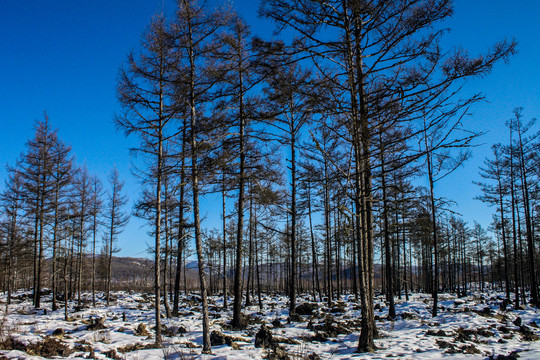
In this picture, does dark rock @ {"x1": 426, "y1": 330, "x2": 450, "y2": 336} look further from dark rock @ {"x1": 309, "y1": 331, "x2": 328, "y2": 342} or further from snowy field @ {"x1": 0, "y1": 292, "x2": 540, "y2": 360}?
dark rock @ {"x1": 309, "y1": 331, "x2": 328, "y2": 342}

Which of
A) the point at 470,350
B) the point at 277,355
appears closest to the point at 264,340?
the point at 277,355

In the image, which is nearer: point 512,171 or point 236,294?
point 236,294

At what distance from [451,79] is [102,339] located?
11.3 meters

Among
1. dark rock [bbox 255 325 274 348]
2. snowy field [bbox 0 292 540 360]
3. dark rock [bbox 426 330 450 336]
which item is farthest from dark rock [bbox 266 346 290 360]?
dark rock [bbox 426 330 450 336]

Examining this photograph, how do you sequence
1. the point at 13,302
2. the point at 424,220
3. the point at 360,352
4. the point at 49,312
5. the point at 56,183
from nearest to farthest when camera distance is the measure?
1. the point at 360,352
2. the point at 424,220
3. the point at 49,312
4. the point at 56,183
5. the point at 13,302

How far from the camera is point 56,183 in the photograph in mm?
18719

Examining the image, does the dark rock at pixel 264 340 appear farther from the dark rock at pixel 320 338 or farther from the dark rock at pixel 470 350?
the dark rock at pixel 470 350

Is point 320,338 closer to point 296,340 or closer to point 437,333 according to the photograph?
point 296,340

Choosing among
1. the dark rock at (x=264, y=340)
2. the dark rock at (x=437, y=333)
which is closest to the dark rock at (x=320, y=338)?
the dark rock at (x=264, y=340)

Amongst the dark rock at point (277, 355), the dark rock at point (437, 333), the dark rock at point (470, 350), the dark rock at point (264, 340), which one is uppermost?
the dark rock at point (277, 355)

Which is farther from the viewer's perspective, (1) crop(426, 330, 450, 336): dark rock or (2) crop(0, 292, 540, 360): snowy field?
(1) crop(426, 330, 450, 336): dark rock

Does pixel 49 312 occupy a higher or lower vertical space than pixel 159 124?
lower

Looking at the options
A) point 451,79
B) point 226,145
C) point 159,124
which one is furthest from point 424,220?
point 159,124

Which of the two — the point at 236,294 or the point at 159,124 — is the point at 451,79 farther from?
the point at 236,294
